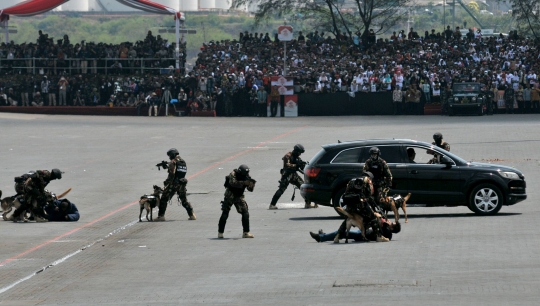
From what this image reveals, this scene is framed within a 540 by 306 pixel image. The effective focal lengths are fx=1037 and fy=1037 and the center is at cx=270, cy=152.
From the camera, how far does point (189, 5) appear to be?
111750 mm

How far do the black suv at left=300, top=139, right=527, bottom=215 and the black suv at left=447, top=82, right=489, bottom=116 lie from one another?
2783 cm

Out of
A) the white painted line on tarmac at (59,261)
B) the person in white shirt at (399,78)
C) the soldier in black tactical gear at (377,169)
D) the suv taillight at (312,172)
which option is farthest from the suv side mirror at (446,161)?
the person in white shirt at (399,78)

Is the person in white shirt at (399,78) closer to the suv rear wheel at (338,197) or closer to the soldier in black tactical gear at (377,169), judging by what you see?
the suv rear wheel at (338,197)

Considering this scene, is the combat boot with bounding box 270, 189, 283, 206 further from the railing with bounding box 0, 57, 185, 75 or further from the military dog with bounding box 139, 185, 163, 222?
the railing with bounding box 0, 57, 185, 75

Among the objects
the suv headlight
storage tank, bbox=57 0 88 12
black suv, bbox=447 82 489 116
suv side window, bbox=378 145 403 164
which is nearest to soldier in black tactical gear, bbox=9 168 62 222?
suv side window, bbox=378 145 403 164

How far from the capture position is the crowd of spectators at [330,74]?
4866 cm

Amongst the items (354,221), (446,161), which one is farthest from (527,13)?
(354,221)

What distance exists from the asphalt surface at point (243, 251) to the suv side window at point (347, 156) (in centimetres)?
111

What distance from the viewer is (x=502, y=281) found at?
477 inches

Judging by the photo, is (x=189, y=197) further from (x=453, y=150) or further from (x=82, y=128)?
(x=82, y=128)

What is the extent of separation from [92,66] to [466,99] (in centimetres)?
1972

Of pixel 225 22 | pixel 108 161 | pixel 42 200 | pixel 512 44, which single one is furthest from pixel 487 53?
pixel 225 22

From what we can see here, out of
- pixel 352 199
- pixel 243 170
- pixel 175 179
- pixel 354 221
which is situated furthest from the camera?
pixel 175 179

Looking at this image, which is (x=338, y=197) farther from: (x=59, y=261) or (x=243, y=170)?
(x=59, y=261)
